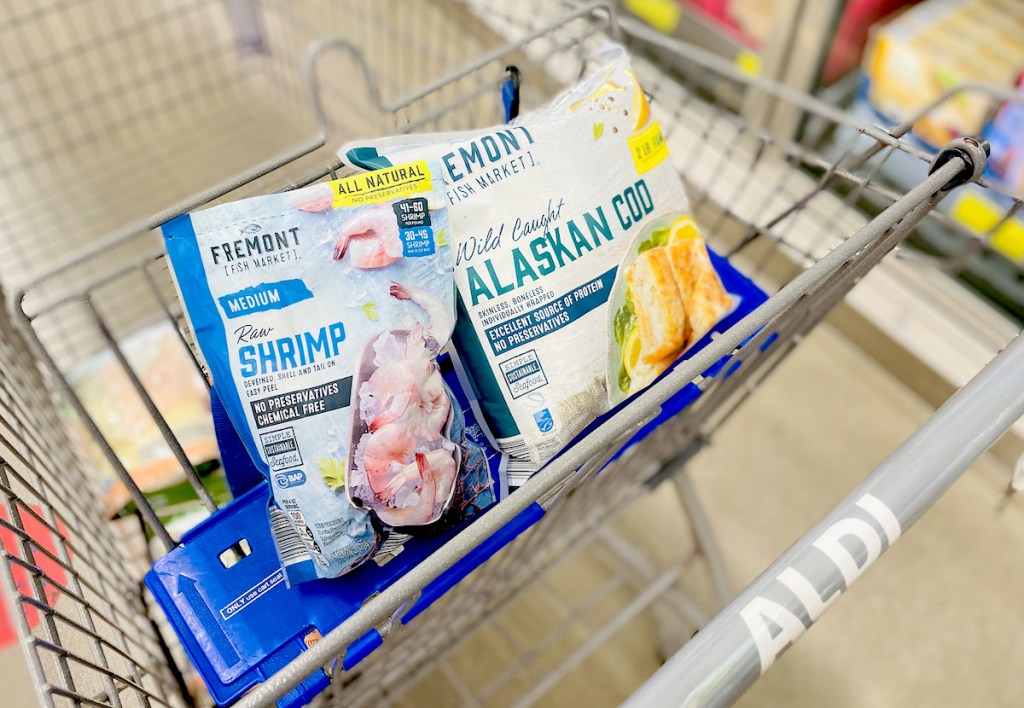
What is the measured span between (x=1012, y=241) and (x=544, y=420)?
116 centimetres

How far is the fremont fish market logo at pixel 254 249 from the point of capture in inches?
22.4

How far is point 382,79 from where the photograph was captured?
6.36 ft

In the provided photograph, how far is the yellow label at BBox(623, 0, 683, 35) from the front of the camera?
1.83 meters

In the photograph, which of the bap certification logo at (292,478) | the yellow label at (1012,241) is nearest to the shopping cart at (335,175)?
the bap certification logo at (292,478)

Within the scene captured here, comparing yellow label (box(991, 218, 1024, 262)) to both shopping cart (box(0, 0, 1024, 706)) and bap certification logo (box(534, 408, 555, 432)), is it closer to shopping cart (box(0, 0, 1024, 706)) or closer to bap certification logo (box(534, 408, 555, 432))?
shopping cart (box(0, 0, 1024, 706))

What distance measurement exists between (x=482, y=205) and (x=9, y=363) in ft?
1.75

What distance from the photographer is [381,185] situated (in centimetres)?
60

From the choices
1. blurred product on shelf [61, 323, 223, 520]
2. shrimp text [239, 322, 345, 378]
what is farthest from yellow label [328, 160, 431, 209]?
blurred product on shelf [61, 323, 223, 520]

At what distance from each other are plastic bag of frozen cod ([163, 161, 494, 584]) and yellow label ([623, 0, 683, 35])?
146 centimetres

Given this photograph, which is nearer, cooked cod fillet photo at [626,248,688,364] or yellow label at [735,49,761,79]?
cooked cod fillet photo at [626,248,688,364]

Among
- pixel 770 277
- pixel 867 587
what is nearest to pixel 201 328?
pixel 867 587

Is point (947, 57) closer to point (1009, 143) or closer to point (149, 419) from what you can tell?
point (1009, 143)

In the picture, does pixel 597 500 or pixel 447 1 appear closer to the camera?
pixel 597 500

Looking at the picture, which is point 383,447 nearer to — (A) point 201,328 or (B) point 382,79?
(A) point 201,328
